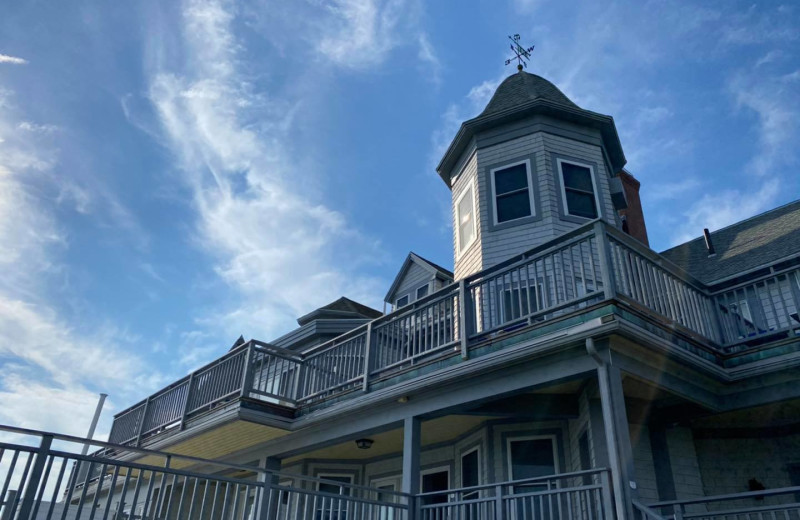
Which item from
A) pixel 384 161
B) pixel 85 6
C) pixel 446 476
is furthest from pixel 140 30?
pixel 446 476

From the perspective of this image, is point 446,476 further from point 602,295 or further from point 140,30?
point 140,30

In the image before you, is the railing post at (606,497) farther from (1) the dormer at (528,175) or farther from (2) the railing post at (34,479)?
(1) the dormer at (528,175)

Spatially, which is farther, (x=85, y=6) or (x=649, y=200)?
(x=649, y=200)

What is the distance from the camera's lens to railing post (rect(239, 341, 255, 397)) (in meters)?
9.59

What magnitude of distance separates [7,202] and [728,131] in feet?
50.1

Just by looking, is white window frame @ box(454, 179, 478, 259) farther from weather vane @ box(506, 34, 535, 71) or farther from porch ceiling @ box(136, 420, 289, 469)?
porch ceiling @ box(136, 420, 289, 469)

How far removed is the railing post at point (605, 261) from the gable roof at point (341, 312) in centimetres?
1126

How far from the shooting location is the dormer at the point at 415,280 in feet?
51.4

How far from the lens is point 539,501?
6617 mm

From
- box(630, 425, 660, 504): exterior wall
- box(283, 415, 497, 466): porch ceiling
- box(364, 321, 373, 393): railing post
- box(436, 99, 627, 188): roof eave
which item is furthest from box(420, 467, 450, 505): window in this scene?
box(436, 99, 627, 188): roof eave

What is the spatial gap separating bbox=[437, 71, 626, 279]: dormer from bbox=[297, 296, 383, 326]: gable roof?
4.79m

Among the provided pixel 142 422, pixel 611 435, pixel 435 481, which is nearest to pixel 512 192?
pixel 435 481

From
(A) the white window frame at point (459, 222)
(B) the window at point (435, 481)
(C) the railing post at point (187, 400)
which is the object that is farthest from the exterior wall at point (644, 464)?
(C) the railing post at point (187, 400)

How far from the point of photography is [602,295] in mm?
6348
